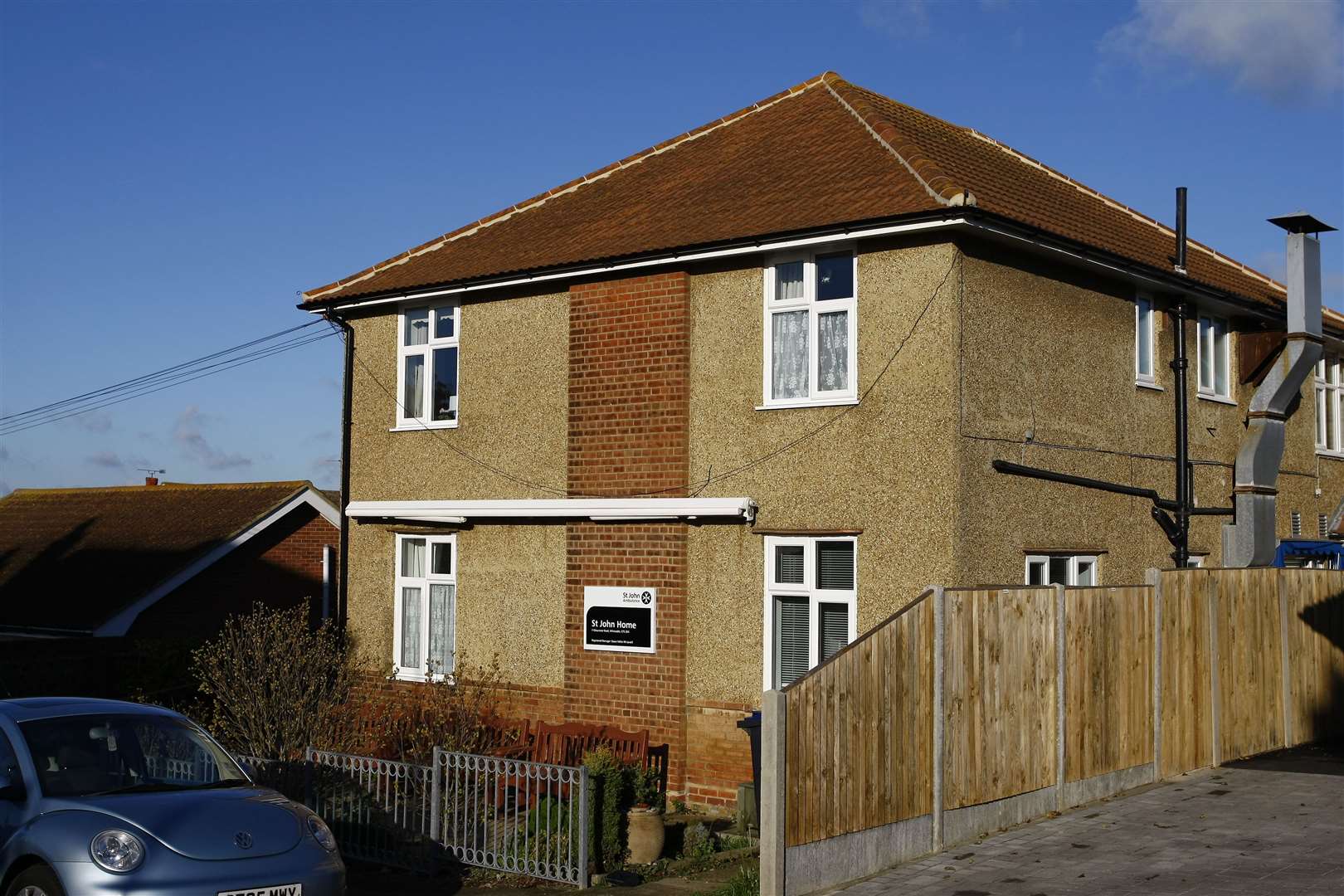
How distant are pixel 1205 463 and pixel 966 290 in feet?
18.0

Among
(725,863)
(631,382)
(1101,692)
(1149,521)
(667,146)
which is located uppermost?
(667,146)

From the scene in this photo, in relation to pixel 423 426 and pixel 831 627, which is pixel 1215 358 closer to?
pixel 831 627

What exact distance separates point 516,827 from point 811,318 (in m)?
5.63

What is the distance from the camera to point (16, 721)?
27.3ft

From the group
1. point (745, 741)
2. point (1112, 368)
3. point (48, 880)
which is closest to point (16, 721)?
point (48, 880)

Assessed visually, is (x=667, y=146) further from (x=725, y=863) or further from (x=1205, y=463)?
(x=725, y=863)

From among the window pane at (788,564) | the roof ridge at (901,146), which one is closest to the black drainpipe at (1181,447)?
the roof ridge at (901,146)

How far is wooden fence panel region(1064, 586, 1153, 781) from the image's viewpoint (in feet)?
37.9

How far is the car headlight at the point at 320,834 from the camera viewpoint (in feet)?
27.2

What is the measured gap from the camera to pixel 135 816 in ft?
25.2

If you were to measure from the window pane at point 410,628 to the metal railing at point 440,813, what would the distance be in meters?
4.60

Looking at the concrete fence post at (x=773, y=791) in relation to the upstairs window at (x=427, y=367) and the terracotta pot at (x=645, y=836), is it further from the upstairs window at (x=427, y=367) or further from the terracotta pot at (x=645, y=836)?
the upstairs window at (x=427, y=367)

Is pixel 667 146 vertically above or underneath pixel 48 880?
above

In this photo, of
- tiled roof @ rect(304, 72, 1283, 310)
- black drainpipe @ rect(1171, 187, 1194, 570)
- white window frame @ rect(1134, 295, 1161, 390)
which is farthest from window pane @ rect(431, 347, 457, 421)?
black drainpipe @ rect(1171, 187, 1194, 570)
